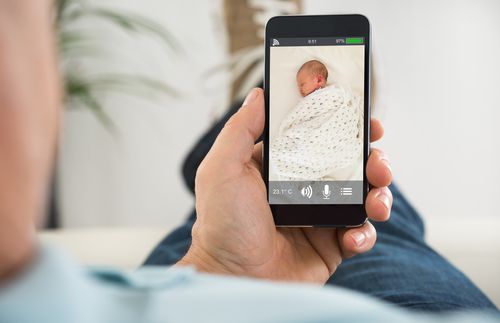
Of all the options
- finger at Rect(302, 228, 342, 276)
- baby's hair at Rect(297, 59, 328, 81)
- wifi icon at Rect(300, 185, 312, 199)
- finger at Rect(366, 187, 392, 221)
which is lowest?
finger at Rect(302, 228, 342, 276)

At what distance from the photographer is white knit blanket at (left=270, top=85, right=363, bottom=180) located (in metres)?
0.84

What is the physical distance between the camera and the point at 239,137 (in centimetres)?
81

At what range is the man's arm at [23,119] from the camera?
9.8 inches

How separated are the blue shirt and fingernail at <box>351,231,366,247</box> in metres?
0.53

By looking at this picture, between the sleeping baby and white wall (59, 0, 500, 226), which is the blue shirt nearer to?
the sleeping baby

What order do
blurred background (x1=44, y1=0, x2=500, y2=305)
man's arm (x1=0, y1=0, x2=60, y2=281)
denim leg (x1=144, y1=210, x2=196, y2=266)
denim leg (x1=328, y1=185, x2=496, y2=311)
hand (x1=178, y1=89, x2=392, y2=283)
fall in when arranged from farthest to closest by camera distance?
blurred background (x1=44, y1=0, x2=500, y2=305), denim leg (x1=144, y1=210, x2=196, y2=266), denim leg (x1=328, y1=185, x2=496, y2=311), hand (x1=178, y1=89, x2=392, y2=283), man's arm (x1=0, y1=0, x2=60, y2=281)

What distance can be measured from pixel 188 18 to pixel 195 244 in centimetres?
226

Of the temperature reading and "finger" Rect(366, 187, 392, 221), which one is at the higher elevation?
the temperature reading

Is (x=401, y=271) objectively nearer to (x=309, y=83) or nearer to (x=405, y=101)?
(x=309, y=83)

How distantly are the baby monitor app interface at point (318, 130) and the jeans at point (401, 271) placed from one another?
0.16 metres

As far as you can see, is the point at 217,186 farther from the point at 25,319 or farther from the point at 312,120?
the point at 25,319

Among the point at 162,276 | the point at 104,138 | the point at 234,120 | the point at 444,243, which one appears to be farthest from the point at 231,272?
the point at 104,138

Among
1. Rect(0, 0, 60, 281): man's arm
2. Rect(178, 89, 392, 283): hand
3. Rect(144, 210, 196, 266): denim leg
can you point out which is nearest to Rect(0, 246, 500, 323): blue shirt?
Rect(0, 0, 60, 281): man's arm

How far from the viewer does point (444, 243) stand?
1523mm
